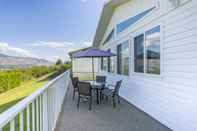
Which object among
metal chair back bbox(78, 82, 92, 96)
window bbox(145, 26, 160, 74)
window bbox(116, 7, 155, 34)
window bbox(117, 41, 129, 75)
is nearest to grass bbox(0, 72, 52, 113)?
metal chair back bbox(78, 82, 92, 96)

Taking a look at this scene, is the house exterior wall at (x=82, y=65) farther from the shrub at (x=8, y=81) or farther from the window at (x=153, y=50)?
the window at (x=153, y=50)

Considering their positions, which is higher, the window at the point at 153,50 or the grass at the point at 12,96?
the window at the point at 153,50

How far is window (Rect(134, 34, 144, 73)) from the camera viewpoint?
234 inches

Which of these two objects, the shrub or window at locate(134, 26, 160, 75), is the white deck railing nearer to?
window at locate(134, 26, 160, 75)

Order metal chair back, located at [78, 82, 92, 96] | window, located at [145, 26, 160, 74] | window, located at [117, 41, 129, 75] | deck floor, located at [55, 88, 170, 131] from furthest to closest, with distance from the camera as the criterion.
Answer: window, located at [117, 41, 129, 75]
metal chair back, located at [78, 82, 92, 96]
window, located at [145, 26, 160, 74]
deck floor, located at [55, 88, 170, 131]

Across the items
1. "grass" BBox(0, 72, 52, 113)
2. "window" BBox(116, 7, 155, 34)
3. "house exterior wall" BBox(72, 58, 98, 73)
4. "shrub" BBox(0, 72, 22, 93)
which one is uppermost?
"window" BBox(116, 7, 155, 34)

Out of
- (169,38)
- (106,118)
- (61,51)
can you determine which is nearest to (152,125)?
(106,118)

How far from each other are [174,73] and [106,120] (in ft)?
6.62

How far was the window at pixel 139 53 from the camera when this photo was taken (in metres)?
5.94

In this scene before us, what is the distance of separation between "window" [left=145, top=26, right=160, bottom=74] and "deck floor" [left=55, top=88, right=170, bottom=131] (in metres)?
1.31

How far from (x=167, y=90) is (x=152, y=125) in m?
0.88

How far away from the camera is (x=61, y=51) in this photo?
41.5 m

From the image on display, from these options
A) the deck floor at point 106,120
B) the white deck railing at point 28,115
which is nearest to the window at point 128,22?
the deck floor at point 106,120

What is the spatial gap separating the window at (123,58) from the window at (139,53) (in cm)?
83
